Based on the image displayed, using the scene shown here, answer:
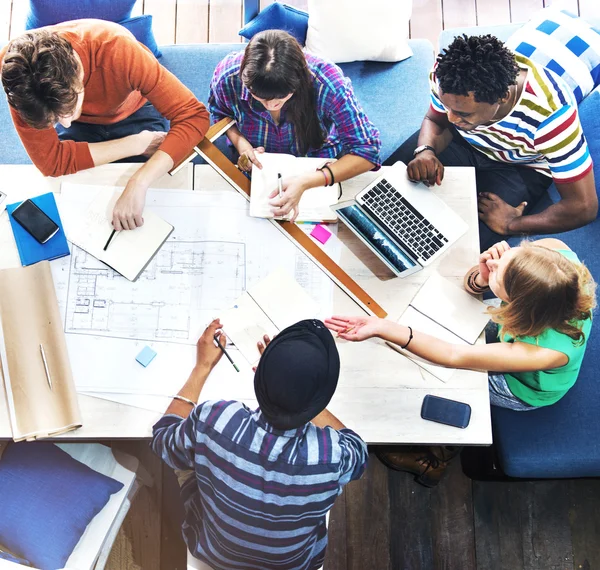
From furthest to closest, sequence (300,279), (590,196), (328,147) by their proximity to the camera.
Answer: (328,147), (590,196), (300,279)

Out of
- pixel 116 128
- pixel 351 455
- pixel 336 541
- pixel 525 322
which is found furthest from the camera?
pixel 336 541

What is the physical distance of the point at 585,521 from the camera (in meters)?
2.14

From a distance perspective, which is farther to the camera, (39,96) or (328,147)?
(328,147)

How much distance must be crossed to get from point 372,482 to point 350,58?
1557mm

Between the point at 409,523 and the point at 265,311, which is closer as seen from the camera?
the point at 265,311

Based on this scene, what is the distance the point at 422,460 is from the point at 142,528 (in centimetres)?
102

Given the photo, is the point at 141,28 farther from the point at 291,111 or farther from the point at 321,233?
the point at 321,233

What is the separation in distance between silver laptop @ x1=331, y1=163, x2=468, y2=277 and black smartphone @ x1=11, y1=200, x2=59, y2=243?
79 centimetres

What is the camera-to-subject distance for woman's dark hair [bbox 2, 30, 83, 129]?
1.41 meters

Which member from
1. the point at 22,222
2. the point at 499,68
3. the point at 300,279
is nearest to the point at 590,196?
the point at 499,68

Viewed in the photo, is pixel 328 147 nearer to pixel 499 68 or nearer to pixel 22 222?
pixel 499 68

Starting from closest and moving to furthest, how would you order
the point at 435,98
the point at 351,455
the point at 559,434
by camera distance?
1. the point at 351,455
2. the point at 559,434
3. the point at 435,98

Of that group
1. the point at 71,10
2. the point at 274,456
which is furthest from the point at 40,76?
the point at 274,456

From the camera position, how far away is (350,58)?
7.02 feet
